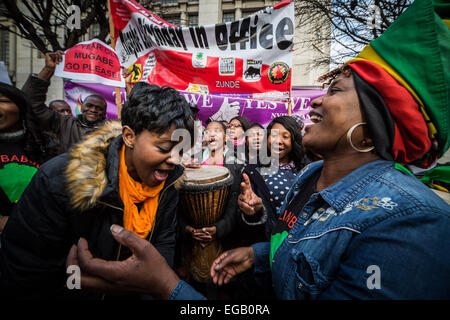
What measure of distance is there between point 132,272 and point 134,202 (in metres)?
0.67

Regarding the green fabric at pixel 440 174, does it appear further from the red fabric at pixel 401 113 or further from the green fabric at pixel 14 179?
the green fabric at pixel 14 179

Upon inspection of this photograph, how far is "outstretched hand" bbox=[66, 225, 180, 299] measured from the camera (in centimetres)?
108

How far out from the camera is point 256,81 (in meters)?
4.30

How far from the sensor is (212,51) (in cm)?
418

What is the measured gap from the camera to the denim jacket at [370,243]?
29.0 inches

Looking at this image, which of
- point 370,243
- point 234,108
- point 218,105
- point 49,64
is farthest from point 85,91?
point 370,243

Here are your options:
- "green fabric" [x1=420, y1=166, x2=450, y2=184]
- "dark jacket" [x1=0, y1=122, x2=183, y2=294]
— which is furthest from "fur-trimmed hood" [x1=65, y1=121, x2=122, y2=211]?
"green fabric" [x1=420, y1=166, x2=450, y2=184]

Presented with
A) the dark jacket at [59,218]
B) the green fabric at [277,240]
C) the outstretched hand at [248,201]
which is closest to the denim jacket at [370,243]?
the green fabric at [277,240]

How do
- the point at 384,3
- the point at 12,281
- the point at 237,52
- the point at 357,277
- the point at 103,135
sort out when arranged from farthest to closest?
the point at 384,3, the point at 237,52, the point at 103,135, the point at 12,281, the point at 357,277

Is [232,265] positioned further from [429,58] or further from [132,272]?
[429,58]

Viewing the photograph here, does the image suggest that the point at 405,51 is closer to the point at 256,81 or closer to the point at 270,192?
the point at 270,192

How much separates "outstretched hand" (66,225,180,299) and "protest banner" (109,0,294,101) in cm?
386
